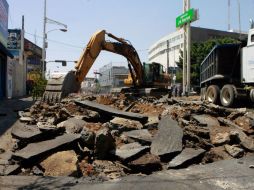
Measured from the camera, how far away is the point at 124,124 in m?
10.7

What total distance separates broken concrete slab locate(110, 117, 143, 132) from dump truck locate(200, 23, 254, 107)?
6.54 meters

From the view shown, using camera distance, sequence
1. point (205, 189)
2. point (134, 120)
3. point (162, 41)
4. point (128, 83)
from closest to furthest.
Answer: point (205, 189), point (134, 120), point (128, 83), point (162, 41)

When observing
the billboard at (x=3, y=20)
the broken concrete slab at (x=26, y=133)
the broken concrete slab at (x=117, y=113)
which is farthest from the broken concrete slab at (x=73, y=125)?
the billboard at (x=3, y=20)

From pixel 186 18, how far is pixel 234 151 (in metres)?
22.1

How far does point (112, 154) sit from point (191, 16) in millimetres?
22381

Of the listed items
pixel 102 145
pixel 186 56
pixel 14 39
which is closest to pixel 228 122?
pixel 102 145

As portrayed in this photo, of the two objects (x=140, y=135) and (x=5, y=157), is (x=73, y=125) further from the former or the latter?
(x=5, y=157)

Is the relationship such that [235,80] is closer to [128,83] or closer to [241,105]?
[241,105]

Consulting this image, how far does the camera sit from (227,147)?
9.10 metres

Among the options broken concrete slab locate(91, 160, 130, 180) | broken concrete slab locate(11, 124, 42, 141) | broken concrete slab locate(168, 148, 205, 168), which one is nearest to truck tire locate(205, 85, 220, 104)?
broken concrete slab locate(168, 148, 205, 168)

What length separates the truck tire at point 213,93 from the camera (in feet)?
59.8

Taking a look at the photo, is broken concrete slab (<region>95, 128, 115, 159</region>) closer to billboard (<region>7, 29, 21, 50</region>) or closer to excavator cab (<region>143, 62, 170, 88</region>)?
excavator cab (<region>143, 62, 170, 88</region>)

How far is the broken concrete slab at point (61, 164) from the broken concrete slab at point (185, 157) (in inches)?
77.8

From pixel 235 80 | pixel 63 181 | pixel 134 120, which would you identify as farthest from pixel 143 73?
pixel 63 181
